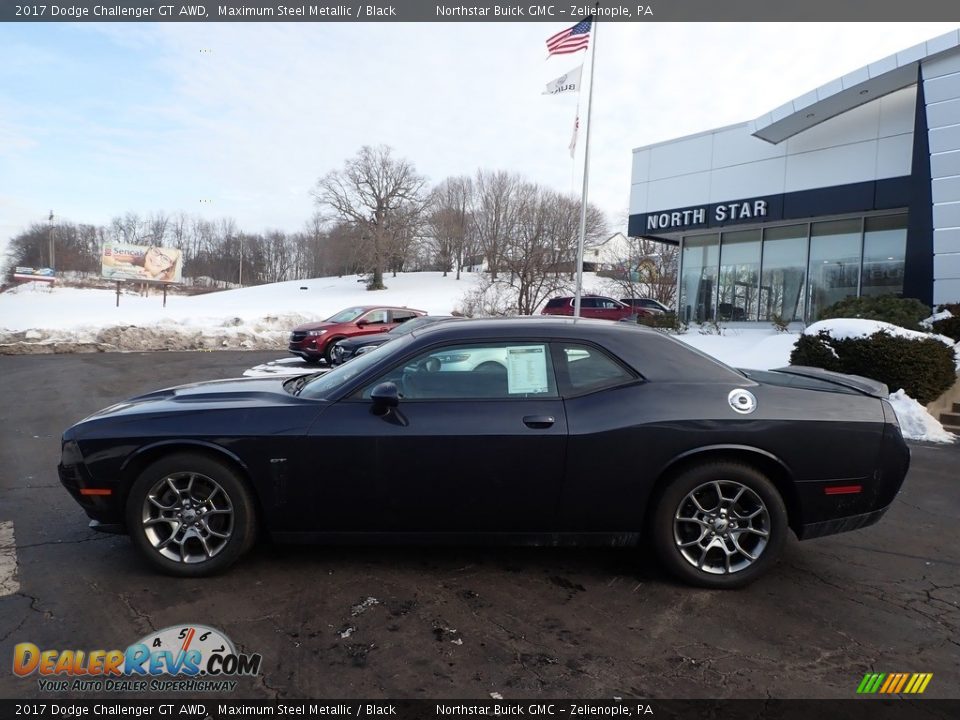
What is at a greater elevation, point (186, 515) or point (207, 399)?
point (207, 399)

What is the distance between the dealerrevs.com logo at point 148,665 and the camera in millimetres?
2553

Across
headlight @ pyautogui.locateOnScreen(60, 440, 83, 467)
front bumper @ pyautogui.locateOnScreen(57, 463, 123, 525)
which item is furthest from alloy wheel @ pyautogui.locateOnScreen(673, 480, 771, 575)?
headlight @ pyautogui.locateOnScreen(60, 440, 83, 467)

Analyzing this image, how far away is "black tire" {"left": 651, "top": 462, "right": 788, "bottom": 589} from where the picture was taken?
343 cm

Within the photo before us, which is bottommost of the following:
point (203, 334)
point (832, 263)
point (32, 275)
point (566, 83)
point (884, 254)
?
point (203, 334)

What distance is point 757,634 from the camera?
3012 mm

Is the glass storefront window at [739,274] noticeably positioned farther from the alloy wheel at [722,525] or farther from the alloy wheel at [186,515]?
the alloy wheel at [186,515]

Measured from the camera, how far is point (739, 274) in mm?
19016

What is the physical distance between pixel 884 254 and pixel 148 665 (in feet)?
59.5

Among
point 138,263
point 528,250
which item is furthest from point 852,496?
point 138,263

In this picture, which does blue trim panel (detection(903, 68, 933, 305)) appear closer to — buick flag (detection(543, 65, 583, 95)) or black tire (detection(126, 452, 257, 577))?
buick flag (detection(543, 65, 583, 95))

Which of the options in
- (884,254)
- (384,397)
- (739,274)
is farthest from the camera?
(739,274)

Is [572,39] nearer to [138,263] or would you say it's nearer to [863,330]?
[863,330]
